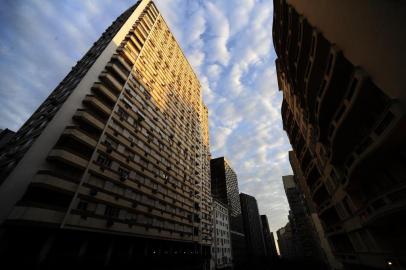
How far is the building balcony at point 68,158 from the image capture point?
16.2m

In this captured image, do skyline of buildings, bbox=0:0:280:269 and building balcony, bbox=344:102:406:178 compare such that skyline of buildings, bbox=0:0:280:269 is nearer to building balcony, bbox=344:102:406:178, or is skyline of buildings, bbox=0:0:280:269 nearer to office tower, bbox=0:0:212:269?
office tower, bbox=0:0:212:269

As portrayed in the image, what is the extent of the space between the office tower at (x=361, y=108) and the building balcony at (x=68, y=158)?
71.7ft

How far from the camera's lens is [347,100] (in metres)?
13.4

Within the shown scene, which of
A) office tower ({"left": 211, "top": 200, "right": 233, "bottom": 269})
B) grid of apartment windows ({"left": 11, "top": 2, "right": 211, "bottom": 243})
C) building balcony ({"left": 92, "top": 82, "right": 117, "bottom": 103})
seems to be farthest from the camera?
office tower ({"left": 211, "top": 200, "right": 233, "bottom": 269})

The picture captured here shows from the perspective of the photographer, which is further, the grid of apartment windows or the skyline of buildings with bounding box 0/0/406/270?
the grid of apartment windows

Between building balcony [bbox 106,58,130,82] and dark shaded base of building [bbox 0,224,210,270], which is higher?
building balcony [bbox 106,58,130,82]

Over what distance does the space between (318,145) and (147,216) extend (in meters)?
23.0

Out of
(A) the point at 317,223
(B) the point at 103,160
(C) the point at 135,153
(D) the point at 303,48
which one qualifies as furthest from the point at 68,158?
(A) the point at 317,223

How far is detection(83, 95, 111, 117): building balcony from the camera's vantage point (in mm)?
21047

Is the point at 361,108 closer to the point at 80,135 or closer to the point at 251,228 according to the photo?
the point at 80,135

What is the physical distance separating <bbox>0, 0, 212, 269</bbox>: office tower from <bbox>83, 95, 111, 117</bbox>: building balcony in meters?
0.10

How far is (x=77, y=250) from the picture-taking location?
1638cm

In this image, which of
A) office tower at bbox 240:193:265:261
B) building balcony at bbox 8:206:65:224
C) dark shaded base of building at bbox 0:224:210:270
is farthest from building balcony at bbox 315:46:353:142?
office tower at bbox 240:193:265:261

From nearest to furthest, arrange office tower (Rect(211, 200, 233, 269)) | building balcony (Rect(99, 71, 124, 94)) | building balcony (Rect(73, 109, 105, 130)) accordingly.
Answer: building balcony (Rect(73, 109, 105, 130)), building balcony (Rect(99, 71, 124, 94)), office tower (Rect(211, 200, 233, 269))
